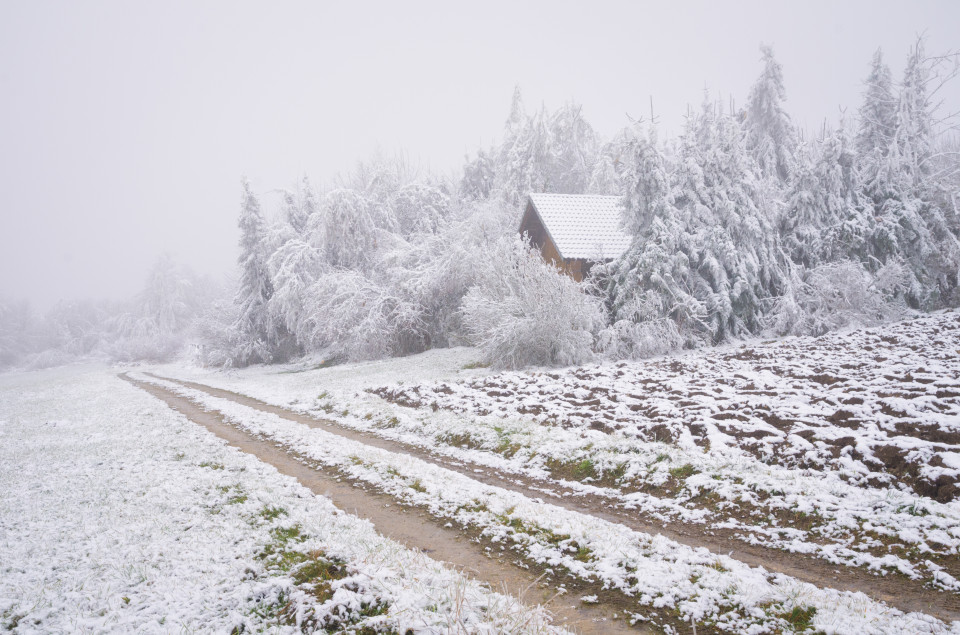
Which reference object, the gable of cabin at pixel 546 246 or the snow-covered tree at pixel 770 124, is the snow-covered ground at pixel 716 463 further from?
the snow-covered tree at pixel 770 124

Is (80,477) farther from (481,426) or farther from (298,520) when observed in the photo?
(481,426)

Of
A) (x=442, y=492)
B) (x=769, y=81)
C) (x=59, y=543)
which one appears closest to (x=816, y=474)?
(x=442, y=492)

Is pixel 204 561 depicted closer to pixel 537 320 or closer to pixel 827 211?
pixel 537 320

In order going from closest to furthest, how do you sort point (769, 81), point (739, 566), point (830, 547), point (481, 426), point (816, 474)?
point (739, 566) < point (830, 547) < point (816, 474) < point (481, 426) < point (769, 81)

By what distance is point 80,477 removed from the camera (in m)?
7.95

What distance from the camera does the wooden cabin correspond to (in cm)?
2356

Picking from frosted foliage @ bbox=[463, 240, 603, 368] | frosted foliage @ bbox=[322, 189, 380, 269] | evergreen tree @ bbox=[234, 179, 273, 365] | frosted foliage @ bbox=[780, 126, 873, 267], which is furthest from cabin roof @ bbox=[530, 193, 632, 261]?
evergreen tree @ bbox=[234, 179, 273, 365]

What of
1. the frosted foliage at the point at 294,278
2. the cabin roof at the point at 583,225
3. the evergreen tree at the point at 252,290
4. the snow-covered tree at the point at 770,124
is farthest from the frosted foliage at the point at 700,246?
the evergreen tree at the point at 252,290

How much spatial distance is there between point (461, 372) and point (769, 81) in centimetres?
3058

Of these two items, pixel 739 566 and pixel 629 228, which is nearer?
pixel 739 566

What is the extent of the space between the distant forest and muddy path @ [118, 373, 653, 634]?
10.7 metres

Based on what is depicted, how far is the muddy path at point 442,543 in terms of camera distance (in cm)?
373

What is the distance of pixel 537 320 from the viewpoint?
58.9 feet

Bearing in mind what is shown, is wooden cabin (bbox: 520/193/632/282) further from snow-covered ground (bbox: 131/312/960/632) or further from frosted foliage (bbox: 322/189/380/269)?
frosted foliage (bbox: 322/189/380/269)
